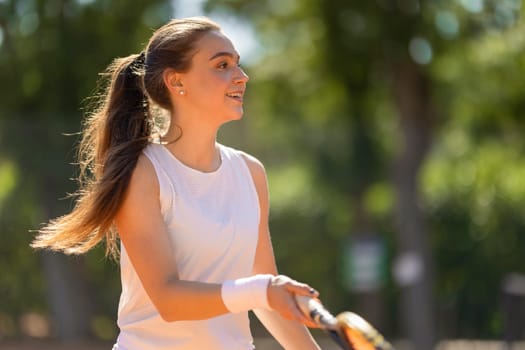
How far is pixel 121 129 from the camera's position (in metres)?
3.04

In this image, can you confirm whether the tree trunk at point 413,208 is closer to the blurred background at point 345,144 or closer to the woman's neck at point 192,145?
the blurred background at point 345,144

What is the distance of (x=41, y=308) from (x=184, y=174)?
12.1m

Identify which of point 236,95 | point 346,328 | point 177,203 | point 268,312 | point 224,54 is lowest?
point 268,312

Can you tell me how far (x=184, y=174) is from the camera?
2932mm

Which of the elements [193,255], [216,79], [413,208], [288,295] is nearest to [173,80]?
[216,79]

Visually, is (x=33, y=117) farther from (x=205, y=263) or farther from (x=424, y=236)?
(x=205, y=263)

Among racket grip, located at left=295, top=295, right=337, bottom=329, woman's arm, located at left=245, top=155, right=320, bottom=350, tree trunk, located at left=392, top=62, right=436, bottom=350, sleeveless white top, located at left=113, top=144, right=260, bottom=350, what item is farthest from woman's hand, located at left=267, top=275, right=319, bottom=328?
tree trunk, located at left=392, top=62, right=436, bottom=350

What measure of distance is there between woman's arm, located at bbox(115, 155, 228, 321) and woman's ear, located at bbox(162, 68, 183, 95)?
0.24 metres

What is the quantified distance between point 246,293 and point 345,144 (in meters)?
10.8

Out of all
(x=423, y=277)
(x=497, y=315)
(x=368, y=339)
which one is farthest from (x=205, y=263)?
(x=497, y=315)

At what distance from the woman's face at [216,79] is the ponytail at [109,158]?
21cm

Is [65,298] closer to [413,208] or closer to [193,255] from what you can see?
[413,208]

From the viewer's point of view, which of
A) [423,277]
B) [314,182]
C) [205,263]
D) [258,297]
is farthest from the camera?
[314,182]

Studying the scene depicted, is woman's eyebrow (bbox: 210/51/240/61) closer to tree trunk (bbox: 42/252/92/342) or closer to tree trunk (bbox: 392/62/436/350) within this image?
tree trunk (bbox: 392/62/436/350)
